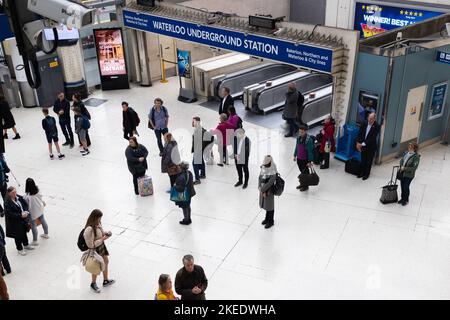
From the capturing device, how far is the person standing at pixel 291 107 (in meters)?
12.3

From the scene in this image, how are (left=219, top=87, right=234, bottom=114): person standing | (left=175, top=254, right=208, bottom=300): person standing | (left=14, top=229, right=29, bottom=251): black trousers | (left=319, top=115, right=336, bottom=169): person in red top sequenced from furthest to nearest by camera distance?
(left=219, top=87, right=234, bottom=114): person standing < (left=319, top=115, right=336, bottom=169): person in red top < (left=14, top=229, right=29, bottom=251): black trousers < (left=175, top=254, right=208, bottom=300): person standing

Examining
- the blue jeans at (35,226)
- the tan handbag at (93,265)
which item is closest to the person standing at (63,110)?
the blue jeans at (35,226)

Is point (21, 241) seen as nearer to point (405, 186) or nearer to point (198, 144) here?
point (198, 144)

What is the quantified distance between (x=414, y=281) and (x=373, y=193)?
2694mm

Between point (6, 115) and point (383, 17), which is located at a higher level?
point (383, 17)

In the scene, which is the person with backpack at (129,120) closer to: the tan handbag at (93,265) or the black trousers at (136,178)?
the black trousers at (136,178)

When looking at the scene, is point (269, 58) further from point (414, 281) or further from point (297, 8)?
point (297, 8)

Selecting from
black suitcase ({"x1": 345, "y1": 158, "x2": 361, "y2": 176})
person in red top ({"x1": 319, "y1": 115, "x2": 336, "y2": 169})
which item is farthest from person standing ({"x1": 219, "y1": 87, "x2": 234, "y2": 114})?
black suitcase ({"x1": 345, "y1": 158, "x2": 361, "y2": 176})

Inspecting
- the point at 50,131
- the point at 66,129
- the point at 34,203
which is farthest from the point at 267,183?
the point at 66,129

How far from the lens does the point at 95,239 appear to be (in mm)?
6914

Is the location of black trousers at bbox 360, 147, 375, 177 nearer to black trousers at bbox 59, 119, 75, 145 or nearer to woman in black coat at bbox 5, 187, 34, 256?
woman in black coat at bbox 5, 187, 34, 256

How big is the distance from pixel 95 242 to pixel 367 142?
5841 mm

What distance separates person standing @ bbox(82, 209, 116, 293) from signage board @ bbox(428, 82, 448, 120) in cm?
796

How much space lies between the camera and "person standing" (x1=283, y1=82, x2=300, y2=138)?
12289mm
